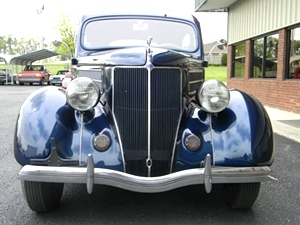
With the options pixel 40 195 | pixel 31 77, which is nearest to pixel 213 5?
pixel 40 195

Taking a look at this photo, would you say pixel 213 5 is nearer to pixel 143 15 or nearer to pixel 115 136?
pixel 143 15

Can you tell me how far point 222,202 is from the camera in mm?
3551

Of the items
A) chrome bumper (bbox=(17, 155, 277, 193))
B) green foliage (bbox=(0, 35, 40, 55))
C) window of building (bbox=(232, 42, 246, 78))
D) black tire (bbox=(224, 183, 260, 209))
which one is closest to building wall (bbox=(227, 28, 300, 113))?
window of building (bbox=(232, 42, 246, 78))

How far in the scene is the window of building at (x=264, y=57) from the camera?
11281 millimetres

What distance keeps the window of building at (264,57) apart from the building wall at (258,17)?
0.31 m

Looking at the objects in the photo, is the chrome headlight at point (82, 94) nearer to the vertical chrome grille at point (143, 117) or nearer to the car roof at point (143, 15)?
the vertical chrome grille at point (143, 117)

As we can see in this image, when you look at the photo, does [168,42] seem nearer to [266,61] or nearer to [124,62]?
[124,62]

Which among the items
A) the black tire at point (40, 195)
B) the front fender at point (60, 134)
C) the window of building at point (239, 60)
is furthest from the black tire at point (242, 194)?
the window of building at point (239, 60)

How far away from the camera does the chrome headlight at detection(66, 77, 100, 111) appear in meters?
2.96

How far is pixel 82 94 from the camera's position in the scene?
297cm

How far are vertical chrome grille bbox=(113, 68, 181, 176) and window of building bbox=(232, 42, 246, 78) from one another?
11.7m

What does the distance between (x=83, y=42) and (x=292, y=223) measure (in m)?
3.05

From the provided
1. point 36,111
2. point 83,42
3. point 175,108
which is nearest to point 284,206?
point 175,108

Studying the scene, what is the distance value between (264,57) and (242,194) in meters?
9.61
